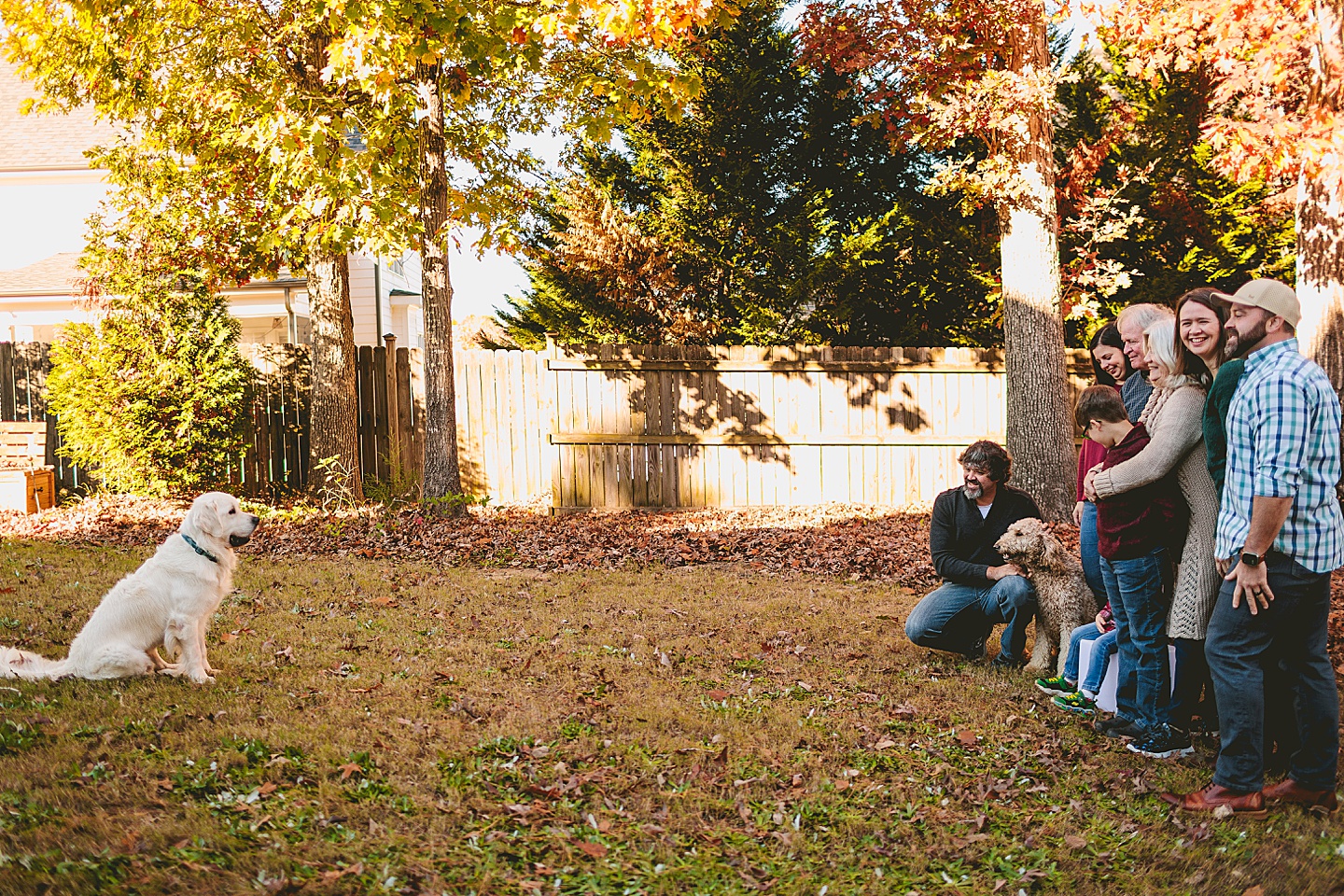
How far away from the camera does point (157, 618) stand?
16.1ft

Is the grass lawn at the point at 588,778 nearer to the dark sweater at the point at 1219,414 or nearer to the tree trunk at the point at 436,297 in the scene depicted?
the dark sweater at the point at 1219,414

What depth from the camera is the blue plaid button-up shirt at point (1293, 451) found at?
3.45 meters

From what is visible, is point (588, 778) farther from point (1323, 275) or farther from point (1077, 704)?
point (1323, 275)

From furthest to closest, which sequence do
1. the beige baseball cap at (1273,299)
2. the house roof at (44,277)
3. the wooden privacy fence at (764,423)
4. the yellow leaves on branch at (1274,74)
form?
the house roof at (44,277)
the wooden privacy fence at (764,423)
the yellow leaves on branch at (1274,74)
the beige baseball cap at (1273,299)

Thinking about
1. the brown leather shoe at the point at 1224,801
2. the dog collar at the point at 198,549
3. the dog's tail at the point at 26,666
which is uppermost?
the dog collar at the point at 198,549

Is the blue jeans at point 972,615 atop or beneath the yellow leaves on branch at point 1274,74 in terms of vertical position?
beneath

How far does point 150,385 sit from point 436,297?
11.0 feet

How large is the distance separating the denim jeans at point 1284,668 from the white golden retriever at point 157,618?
4614mm

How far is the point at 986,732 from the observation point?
15.1 feet

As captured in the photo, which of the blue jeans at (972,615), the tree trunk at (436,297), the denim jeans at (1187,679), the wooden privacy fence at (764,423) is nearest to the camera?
the denim jeans at (1187,679)

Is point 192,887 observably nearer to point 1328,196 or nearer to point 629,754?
point 629,754

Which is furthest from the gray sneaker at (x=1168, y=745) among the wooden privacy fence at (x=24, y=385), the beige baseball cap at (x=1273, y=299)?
the wooden privacy fence at (x=24, y=385)

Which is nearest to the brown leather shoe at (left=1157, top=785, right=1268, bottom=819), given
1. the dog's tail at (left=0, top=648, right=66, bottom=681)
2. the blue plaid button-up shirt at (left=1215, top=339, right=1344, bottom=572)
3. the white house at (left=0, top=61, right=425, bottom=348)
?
the blue plaid button-up shirt at (left=1215, top=339, right=1344, bottom=572)

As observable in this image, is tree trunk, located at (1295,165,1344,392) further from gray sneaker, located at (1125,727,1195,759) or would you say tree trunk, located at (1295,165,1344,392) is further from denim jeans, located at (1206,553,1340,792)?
denim jeans, located at (1206,553,1340,792)
